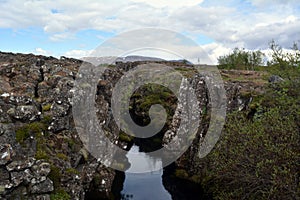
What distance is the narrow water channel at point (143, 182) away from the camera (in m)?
32.7

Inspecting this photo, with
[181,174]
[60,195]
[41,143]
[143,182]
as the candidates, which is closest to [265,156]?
[60,195]

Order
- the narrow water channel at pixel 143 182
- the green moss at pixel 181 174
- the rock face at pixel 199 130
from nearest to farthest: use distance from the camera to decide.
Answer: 1. the narrow water channel at pixel 143 182
2. the rock face at pixel 199 130
3. the green moss at pixel 181 174

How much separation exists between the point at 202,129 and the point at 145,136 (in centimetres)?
2361

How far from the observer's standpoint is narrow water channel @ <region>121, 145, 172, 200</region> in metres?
32.7

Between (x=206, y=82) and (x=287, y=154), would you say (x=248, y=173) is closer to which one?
(x=287, y=154)

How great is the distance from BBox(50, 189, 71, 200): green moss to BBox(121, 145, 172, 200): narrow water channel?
1186 cm

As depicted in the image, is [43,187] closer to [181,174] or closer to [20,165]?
[20,165]

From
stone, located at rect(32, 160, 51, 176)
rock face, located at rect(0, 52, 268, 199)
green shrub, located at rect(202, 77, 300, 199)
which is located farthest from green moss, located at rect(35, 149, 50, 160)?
green shrub, located at rect(202, 77, 300, 199)

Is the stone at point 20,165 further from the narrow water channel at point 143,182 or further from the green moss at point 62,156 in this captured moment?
the narrow water channel at point 143,182

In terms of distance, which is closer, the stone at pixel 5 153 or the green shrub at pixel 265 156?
the stone at pixel 5 153

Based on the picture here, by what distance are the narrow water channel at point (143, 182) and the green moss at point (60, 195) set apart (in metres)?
11.9

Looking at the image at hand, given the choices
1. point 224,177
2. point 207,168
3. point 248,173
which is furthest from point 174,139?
point 248,173

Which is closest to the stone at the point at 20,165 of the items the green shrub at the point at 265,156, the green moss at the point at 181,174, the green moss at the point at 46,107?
the green moss at the point at 46,107

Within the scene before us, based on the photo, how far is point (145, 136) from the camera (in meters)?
59.0
